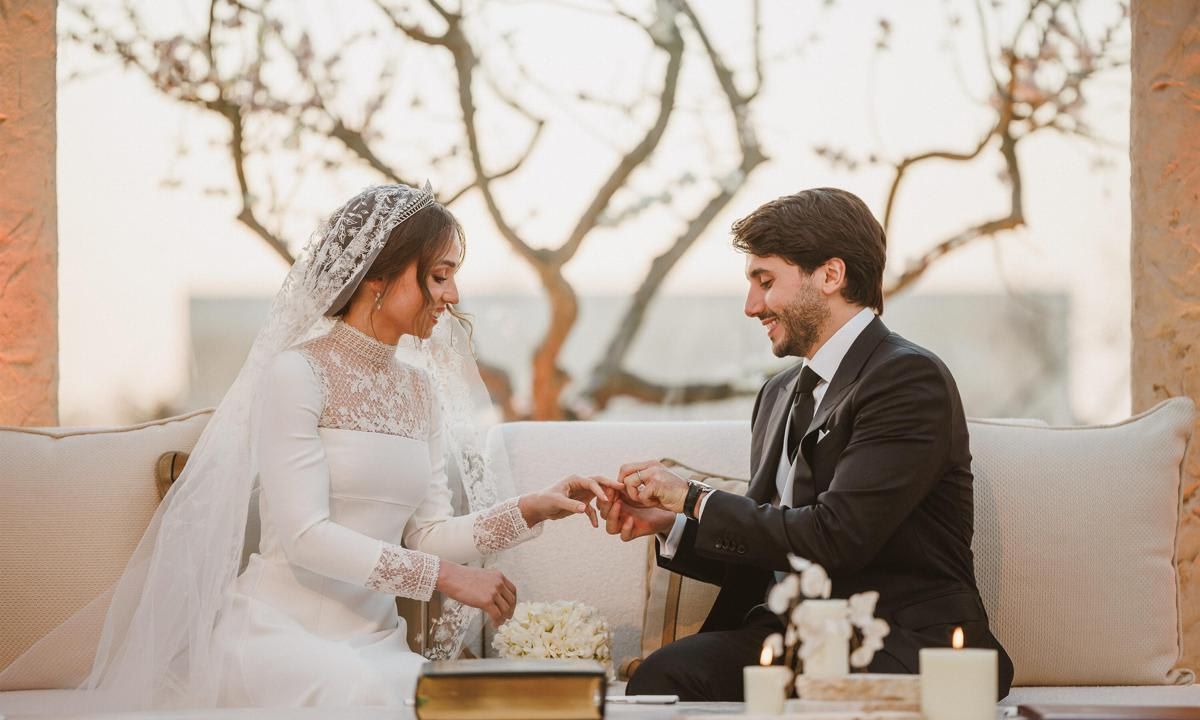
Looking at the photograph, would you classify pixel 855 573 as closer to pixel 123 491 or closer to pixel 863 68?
pixel 123 491

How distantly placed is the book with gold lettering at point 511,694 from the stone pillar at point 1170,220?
8.25 ft

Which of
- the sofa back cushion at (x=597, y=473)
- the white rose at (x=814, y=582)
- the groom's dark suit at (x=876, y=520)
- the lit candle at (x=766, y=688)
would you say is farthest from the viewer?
the sofa back cushion at (x=597, y=473)

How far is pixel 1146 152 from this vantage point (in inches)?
147

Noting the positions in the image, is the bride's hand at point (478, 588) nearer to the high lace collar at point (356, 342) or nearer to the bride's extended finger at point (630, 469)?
the bride's extended finger at point (630, 469)

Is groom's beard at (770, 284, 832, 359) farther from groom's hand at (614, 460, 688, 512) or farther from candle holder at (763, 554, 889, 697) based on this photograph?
candle holder at (763, 554, 889, 697)

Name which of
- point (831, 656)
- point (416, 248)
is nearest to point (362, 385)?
point (416, 248)

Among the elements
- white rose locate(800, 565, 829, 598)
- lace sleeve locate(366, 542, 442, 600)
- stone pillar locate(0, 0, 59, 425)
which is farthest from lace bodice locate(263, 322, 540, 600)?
stone pillar locate(0, 0, 59, 425)

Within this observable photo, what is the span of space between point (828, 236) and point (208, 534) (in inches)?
60.6

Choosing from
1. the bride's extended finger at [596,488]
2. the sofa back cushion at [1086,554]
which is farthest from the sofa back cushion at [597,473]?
the sofa back cushion at [1086,554]

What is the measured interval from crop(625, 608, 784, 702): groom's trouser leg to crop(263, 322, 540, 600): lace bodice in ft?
1.52

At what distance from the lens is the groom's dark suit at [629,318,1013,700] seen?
2.47 meters

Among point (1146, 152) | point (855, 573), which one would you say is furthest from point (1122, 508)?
point (1146, 152)

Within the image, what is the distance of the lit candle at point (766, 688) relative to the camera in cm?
170

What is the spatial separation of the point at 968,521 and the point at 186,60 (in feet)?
10.9
